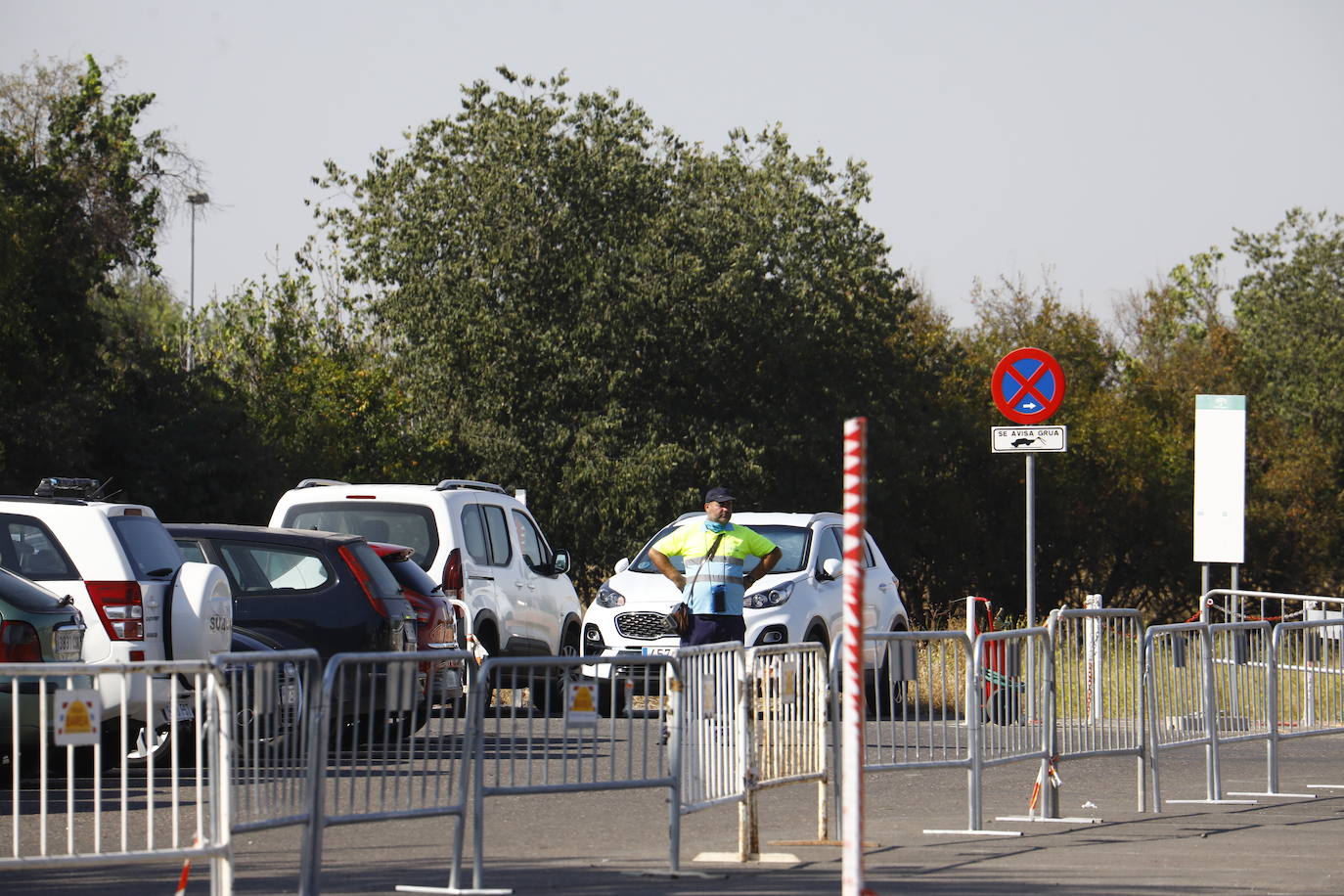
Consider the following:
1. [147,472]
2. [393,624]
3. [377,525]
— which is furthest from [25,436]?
[393,624]

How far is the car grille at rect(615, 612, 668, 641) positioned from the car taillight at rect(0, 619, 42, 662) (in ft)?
24.5

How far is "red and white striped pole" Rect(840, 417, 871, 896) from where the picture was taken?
6254 mm

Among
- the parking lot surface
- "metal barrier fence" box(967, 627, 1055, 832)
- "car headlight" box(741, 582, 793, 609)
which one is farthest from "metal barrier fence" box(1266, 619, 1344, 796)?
"car headlight" box(741, 582, 793, 609)

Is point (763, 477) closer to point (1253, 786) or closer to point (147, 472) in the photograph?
point (147, 472)

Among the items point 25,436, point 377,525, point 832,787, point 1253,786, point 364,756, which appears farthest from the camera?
point 25,436

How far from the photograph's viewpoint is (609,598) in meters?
17.5

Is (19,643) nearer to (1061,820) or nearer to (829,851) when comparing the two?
(829,851)

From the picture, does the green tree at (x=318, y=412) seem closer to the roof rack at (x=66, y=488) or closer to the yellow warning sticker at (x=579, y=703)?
the roof rack at (x=66, y=488)

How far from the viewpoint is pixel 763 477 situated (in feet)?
130

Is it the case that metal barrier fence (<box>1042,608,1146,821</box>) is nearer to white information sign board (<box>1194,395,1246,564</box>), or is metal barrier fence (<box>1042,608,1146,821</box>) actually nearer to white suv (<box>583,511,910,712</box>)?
white suv (<box>583,511,910,712</box>)

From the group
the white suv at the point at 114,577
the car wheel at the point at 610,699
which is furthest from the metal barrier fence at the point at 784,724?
the white suv at the point at 114,577

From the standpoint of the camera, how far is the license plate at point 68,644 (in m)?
10.6

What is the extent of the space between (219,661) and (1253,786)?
26.5ft

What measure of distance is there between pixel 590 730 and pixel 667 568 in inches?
236
